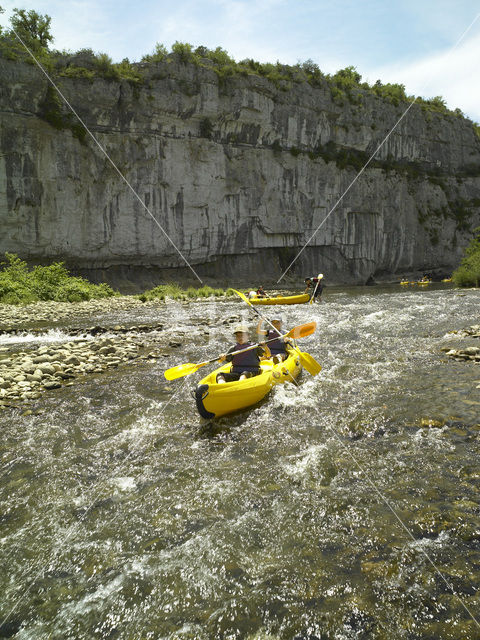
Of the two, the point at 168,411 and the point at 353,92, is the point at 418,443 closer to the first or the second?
the point at 168,411

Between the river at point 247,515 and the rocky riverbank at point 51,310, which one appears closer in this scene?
the river at point 247,515

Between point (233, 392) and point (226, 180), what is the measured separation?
3028cm

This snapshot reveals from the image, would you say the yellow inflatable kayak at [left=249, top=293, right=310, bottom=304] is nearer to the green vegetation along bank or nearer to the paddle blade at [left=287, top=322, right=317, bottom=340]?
the green vegetation along bank

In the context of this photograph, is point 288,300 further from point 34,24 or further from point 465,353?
point 34,24

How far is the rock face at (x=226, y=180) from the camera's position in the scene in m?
26.1

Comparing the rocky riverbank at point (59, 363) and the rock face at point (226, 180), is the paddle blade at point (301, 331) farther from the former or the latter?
the rock face at point (226, 180)

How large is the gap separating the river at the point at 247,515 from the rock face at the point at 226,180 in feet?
78.1

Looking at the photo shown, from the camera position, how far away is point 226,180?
33.7 metres

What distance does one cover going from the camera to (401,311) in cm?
1562

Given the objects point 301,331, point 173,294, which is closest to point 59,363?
point 301,331

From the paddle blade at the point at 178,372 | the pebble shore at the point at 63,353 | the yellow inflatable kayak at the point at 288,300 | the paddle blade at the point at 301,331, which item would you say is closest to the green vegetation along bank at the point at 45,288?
the pebble shore at the point at 63,353

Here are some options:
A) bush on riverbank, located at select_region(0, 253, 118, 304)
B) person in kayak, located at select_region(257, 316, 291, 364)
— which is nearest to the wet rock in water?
person in kayak, located at select_region(257, 316, 291, 364)

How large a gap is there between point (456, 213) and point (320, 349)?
44549 mm

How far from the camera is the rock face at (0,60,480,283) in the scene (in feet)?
85.7
